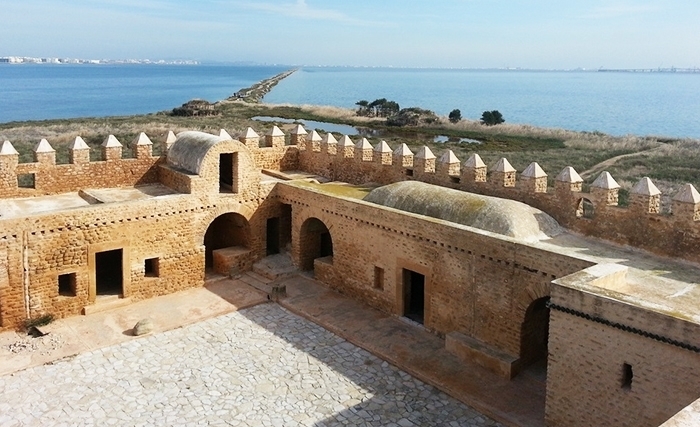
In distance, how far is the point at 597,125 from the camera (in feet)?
292

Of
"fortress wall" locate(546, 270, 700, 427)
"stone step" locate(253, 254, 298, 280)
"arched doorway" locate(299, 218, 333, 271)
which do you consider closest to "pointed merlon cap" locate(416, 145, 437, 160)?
"arched doorway" locate(299, 218, 333, 271)

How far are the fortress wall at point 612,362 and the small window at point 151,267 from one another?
31.9 ft

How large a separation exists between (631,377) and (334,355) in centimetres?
558

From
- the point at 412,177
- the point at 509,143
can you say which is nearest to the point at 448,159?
the point at 412,177

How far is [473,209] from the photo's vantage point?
13055 mm

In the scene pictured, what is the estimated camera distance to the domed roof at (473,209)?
40.7 feet

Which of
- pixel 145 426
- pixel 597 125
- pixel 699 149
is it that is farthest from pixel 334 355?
pixel 597 125

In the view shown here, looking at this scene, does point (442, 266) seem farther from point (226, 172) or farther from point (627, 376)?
point (226, 172)

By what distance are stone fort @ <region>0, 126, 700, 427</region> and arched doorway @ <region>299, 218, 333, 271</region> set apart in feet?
0.16

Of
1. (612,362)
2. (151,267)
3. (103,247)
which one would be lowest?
(151,267)

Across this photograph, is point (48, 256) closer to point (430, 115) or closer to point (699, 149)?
point (699, 149)

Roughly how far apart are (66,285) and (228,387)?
567 centimetres

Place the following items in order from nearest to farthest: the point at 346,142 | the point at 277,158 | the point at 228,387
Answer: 1. the point at 228,387
2. the point at 346,142
3. the point at 277,158

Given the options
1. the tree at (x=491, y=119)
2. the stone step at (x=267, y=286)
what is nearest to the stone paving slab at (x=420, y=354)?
the stone step at (x=267, y=286)
